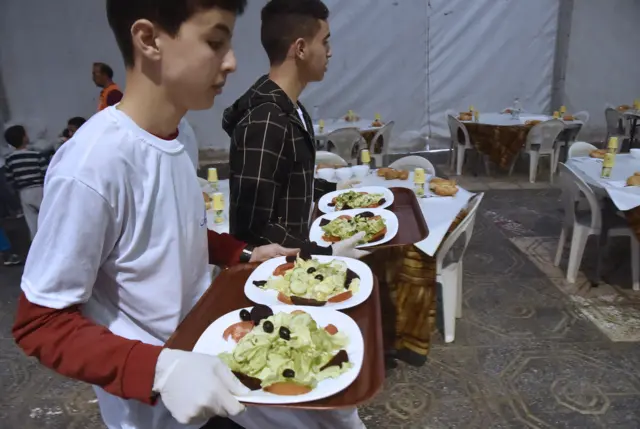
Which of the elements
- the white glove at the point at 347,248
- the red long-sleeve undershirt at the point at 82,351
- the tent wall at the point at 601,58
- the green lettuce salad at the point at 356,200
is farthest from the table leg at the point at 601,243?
the tent wall at the point at 601,58

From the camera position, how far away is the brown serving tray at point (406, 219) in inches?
63.7

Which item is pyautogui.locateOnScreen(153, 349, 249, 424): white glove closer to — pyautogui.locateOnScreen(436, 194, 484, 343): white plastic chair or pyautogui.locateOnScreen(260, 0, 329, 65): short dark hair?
pyautogui.locateOnScreen(260, 0, 329, 65): short dark hair

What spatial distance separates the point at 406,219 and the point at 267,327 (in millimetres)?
956

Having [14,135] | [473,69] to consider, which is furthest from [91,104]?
[473,69]

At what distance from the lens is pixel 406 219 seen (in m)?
1.85

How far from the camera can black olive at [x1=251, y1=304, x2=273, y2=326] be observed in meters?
1.07

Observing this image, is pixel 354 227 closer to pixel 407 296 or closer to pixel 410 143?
pixel 407 296

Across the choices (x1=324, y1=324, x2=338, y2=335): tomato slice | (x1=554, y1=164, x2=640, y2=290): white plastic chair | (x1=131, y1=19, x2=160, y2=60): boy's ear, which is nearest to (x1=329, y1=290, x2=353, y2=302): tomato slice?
(x1=324, y1=324, x2=338, y2=335): tomato slice

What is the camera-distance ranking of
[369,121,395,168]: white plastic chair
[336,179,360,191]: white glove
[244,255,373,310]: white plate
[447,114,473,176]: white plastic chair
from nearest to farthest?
[244,255,373,310]: white plate, [336,179,360,191]: white glove, [369,121,395,168]: white plastic chair, [447,114,473,176]: white plastic chair

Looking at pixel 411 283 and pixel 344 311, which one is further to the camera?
pixel 411 283

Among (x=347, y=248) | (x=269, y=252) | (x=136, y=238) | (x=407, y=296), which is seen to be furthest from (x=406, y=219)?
(x=136, y=238)

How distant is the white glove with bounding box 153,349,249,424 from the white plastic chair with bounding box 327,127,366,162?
431 cm

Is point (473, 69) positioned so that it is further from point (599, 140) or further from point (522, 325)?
point (522, 325)

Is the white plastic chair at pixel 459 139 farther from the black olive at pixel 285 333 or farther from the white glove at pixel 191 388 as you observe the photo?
the white glove at pixel 191 388
